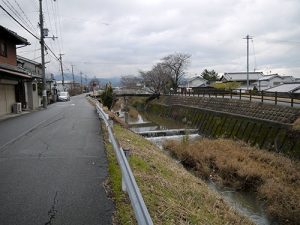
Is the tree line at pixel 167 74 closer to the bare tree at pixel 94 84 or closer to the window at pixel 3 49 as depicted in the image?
the bare tree at pixel 94 84

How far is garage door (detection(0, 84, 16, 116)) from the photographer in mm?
25116

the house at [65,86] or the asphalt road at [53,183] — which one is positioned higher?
the house at [65,86]

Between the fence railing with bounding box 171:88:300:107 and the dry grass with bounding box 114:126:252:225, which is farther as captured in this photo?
the fence railing with bounding box 171:88:300:107

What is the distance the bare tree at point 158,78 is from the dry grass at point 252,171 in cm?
5570

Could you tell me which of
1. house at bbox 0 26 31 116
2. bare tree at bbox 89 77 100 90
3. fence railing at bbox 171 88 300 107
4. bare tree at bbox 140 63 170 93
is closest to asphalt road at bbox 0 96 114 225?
house at bbox 0 26 31 116

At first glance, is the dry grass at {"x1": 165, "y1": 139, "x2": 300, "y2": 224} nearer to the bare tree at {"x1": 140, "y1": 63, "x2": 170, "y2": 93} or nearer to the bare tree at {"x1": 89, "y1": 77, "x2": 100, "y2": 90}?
the bare tree at {"x1": 89, "y1": 77, "x2": 100, "y2": 90}

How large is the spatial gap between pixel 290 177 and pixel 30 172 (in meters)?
10.8

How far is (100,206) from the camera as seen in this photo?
5332 millimetres

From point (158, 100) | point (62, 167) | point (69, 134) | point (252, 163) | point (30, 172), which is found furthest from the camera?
point (158, 100)

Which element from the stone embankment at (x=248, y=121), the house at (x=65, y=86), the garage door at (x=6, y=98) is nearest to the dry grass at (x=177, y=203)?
the stone embankment at (x=248, y=121)

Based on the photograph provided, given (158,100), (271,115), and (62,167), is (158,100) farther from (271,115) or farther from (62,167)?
(62,167)

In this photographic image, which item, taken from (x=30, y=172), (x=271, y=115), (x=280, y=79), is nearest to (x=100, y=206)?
(x=30, y=172)

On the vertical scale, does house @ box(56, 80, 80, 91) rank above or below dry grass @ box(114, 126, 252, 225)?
above

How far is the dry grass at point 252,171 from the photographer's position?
34.9 feet
